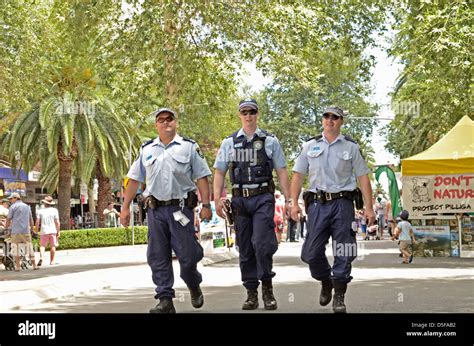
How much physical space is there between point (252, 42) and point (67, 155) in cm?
2094

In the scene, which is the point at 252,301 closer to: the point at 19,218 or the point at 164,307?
the point at 164,307

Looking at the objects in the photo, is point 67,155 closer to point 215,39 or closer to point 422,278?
point 215,39

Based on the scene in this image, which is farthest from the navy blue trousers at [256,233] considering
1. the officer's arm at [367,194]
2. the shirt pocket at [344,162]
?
the officer's arm at [367,194]

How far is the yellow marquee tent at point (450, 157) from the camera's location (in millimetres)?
22328

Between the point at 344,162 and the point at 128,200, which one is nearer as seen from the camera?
the point at 344,162

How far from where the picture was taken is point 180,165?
993 centimetres

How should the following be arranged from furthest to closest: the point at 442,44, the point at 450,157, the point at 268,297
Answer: the point at 450,157 < the point at 442,44 < the point at 268,297

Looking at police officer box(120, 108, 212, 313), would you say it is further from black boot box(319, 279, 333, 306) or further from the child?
the child

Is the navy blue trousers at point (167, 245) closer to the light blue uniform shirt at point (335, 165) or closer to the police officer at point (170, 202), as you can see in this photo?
the police officer at point (170, 202)

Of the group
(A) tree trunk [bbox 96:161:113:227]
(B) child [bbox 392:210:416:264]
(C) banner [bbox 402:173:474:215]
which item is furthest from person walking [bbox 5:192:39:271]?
(A) tree trunk [bbox 96:161:113:227]

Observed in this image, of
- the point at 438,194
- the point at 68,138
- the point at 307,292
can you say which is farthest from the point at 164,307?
the point at 68,138

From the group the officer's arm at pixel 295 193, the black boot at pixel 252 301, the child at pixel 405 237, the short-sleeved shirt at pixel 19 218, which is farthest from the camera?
the short-sleeved shirt at pixel 19 218

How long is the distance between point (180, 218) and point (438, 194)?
14275 millimetres
